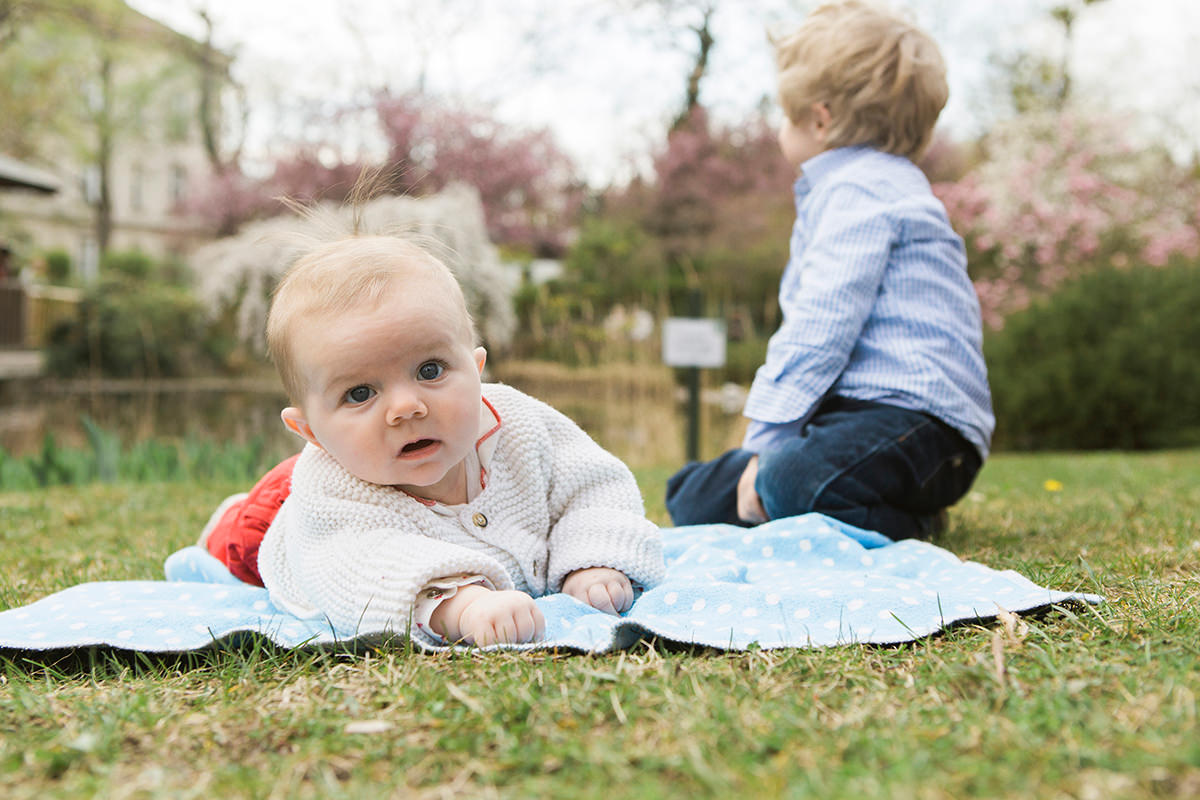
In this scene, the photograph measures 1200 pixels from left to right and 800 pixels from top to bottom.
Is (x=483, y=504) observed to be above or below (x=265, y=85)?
below

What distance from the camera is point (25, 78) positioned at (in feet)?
56.8

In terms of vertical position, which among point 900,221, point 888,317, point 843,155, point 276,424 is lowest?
point 276,424

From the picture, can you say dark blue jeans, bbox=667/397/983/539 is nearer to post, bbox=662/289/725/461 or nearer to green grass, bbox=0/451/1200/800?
green grass, bbox=0/451/1200/800

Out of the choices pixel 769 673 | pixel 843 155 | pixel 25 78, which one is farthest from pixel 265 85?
pixel 769 673

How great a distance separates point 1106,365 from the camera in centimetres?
687

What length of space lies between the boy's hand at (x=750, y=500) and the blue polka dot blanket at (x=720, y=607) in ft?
1.36

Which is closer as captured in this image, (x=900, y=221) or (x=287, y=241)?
(x=287, y=241)

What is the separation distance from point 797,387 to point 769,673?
124cm

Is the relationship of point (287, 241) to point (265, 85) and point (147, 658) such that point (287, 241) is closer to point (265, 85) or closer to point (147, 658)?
point (147, 658)

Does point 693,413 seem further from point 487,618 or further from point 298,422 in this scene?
point 487,618

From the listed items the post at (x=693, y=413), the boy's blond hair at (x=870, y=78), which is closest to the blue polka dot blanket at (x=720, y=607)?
the boy's blond hair at (x=870, y=78)

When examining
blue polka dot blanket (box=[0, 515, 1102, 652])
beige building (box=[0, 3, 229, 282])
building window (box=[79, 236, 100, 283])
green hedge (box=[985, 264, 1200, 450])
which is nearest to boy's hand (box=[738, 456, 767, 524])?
blue polka dot blanket (box=[0, 515, 1102, 652])

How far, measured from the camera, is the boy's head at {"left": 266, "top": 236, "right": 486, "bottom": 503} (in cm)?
159

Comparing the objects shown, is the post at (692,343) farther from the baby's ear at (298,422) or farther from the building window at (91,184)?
the building window at (91,184)
